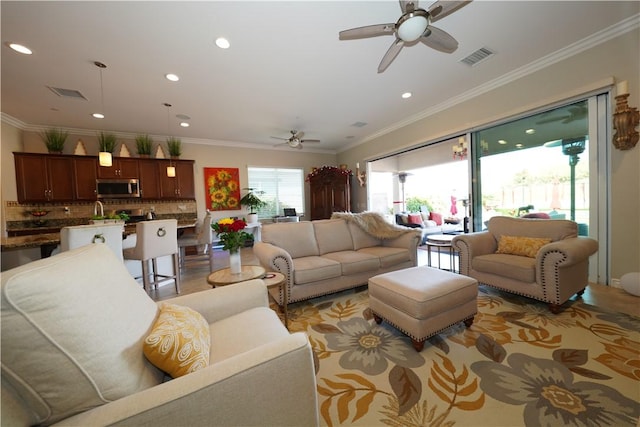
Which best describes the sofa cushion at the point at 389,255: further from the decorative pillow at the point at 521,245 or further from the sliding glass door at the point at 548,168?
the sliding glass door at the point at 548,168

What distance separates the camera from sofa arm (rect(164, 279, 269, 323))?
1.38m

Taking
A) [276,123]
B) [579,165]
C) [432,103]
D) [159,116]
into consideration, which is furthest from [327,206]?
[579,165]

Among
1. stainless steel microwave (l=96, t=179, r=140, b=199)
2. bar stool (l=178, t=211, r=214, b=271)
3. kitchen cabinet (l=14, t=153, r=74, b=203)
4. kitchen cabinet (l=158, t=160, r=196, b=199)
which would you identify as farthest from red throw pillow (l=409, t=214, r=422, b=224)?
kitchen cabinet (l=14, t=153, r=74, b=203)

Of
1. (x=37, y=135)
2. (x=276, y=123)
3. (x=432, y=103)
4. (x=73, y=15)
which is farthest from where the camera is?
(x=276, y=123)

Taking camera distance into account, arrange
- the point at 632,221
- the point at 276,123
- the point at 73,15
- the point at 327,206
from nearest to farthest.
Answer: the point at 73,15
the point at 632,221
the point at 276,123
the point at 327,206

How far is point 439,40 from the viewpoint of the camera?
6.45ft

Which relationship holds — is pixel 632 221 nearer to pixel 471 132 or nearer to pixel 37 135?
pixel 471 132

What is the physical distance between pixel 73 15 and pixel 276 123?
3.07 metres

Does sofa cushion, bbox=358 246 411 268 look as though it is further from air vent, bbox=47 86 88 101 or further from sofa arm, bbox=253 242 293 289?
air vent, bbox=47 86 88 101

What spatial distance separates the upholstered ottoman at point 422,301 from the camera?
1680 millimetres

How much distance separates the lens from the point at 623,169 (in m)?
2.47

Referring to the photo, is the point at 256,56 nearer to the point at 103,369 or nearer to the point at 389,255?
the point at 389,255

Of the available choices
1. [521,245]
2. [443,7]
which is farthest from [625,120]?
[443,7]

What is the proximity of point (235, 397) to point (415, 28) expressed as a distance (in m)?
2.49
